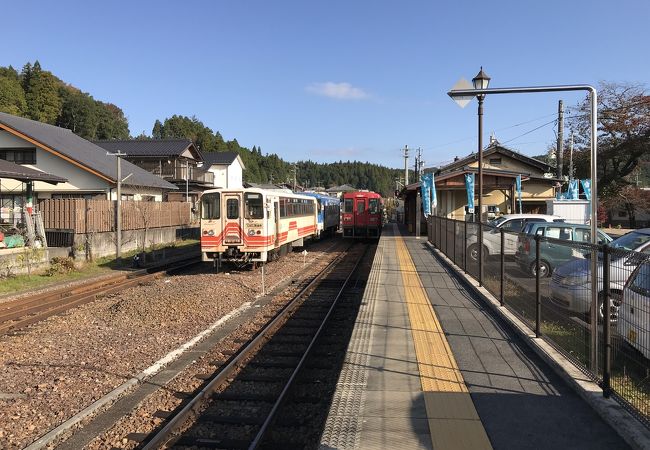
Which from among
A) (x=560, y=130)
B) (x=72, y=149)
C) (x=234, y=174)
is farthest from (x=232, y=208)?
(x=234, y=174)

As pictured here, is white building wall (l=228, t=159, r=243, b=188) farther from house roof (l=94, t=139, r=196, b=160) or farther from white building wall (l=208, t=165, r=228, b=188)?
house roof (l=94, t=139, r=196, b=160)

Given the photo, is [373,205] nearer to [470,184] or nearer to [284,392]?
[470,184]

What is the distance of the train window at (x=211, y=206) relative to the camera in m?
17.2

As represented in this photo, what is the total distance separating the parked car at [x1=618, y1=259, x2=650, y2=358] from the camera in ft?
15.2

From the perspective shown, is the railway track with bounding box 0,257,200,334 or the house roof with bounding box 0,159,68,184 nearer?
the railway track with bounding box 0,257,200,334

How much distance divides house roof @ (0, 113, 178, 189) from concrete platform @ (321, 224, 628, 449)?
74.3 ft

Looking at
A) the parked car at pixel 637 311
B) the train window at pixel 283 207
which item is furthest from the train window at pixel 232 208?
the parked car at pixel 637 311

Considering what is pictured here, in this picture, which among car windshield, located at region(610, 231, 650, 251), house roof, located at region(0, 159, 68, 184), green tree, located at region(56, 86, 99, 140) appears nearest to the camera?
car windshield, located at region(610, 231, 650, 251)

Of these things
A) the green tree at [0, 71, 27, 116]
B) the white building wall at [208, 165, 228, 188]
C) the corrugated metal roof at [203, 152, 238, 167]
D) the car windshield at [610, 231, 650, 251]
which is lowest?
the car windshield at [610, 231, 650, 251]

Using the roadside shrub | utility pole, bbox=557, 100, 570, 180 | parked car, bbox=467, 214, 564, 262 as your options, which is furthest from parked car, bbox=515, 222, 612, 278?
utility pole, bbox=557, 100, 570, 180

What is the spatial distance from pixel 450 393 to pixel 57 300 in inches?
439

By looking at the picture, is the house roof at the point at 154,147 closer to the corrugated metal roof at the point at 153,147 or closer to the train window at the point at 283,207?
the corrugated metal roof at the point at 153,147

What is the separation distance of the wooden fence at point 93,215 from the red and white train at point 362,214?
11.3 m

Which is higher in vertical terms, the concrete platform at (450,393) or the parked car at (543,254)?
the parked car at (543,254)
